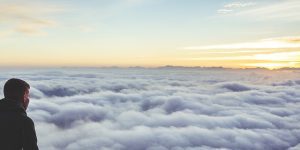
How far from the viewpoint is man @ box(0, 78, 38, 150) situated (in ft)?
16.0

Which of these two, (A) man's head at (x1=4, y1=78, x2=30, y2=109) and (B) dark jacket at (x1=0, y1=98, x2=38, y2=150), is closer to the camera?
(B) dark jacket at (x1=0, y1=98, x2=38, y2=150)

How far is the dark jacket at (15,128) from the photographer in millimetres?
4875

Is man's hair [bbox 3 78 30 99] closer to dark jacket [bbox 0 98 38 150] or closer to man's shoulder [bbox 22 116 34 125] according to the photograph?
dark jacket [bbox 0 98 38 150]

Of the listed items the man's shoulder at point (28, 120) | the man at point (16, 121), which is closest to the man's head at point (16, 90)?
the man at point (16, 121)

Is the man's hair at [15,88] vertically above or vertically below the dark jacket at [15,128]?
above

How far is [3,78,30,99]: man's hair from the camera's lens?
5.22m

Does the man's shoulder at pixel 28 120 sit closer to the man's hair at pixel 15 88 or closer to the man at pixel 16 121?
the man at pixel 16 121

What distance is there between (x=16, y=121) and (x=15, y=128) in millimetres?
100

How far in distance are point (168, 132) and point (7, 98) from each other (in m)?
193

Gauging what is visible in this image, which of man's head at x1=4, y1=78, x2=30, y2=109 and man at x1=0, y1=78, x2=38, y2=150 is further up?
man's head at x1=4, y1=78, x2=30, y2=109

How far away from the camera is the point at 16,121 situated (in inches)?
198

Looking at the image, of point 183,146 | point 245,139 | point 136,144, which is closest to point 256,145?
point 245,139

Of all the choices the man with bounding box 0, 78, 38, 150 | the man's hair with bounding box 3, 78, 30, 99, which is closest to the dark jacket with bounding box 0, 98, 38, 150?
the man with bounding box 0, 78, 38, 150

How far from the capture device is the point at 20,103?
5.22m
